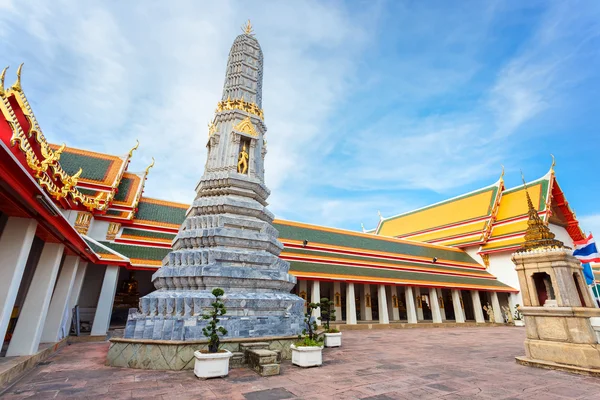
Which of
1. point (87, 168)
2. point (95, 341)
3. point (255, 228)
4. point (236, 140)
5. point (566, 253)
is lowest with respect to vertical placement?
point (95, 341)

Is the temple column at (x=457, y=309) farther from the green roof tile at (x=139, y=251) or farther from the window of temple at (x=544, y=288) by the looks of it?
the green roof tile at (x=139, y=251)

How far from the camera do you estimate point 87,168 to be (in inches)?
620

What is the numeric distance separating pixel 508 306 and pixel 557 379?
21.4 meters

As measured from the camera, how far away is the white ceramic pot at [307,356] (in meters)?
6.47

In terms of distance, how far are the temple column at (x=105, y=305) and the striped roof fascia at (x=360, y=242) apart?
9556mm

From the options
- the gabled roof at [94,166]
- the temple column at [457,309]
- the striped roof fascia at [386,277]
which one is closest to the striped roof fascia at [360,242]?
the striped roof fascia at [386,277]

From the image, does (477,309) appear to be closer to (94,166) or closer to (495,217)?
(495,217)

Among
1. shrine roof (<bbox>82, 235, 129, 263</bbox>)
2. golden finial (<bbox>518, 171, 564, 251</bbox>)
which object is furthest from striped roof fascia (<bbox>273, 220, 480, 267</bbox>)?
golden finial (<bbox>518, 171, 564, 251</bbox>)

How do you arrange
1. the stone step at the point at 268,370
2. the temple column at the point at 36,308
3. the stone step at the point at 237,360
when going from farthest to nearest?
1. the stone step at the point at 237,360
2. the temple column at the point at 36,308
3. the stone step at the point at 268,370

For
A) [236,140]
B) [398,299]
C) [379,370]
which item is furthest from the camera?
[398,299]

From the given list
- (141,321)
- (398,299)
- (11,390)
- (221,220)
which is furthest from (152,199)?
(398,299)

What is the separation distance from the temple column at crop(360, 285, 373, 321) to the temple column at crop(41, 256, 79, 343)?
16.0 meters

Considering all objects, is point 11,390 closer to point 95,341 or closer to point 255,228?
point 255,228

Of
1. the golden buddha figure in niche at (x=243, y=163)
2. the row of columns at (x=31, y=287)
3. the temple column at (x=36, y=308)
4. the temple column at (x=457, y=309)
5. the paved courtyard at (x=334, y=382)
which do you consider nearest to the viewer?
the paved courtyard at (x=334, y=382)
